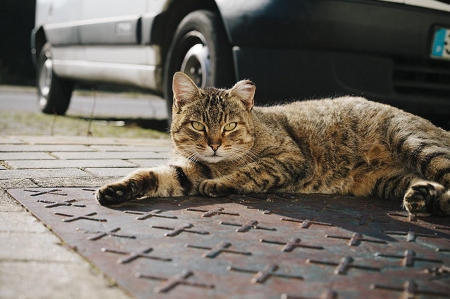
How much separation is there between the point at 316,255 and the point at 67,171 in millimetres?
2254

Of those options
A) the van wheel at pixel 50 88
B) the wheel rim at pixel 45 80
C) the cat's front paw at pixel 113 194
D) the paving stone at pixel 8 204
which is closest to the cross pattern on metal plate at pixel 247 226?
the cat's front paw at pixel 113 194

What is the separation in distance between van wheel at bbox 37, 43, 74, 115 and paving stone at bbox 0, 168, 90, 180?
497 centimetres

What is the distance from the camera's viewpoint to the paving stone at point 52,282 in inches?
75.0

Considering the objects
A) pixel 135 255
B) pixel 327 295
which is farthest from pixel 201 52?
pixel 327 295

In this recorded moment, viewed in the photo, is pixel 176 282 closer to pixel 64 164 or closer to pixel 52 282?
pixel 52 282

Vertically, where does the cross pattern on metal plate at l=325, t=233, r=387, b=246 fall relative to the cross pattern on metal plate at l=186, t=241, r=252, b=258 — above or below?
below

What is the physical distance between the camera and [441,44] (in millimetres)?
4863

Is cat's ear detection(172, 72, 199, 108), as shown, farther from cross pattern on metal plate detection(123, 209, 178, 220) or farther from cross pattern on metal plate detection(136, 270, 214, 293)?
cross pattern on metal plate detection(136, 270, 214, 293)

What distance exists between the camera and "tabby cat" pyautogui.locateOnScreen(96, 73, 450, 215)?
12.3 ft

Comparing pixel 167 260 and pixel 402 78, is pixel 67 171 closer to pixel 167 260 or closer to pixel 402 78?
pixel 167 260

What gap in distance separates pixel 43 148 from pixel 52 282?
11.0 feet

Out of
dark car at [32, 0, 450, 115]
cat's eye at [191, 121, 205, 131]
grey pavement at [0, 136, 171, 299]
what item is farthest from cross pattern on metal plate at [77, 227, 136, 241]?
dark car at [32, 0, 450, 115]

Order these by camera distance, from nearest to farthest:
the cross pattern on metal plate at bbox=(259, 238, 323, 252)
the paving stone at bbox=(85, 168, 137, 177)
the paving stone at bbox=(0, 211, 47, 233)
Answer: the cross pattern on metal plate at bbox=(259, 238, 323, 252) < the paving stone at bbox=(0, 211, 47, 233) < the paving stone at bbox=(85, 168, 137, 177)

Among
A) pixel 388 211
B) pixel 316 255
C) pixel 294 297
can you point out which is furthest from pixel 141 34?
pixel 294 297
